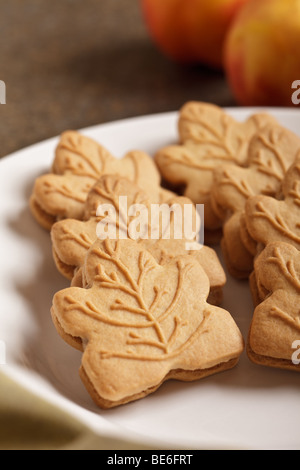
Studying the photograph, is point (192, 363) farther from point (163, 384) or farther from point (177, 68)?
point (177, 68)

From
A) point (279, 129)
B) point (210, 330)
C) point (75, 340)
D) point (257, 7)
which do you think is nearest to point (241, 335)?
point (210, 330)

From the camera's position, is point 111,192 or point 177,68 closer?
point 111,192

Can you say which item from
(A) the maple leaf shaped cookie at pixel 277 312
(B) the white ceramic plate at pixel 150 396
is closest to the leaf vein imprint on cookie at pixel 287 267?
(A) the maple leaf shaped cookie at pixel 277 312

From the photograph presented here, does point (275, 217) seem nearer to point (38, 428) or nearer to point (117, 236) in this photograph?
point (117, 236)

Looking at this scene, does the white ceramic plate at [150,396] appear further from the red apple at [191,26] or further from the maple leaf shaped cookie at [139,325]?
the red apple at [191,26]

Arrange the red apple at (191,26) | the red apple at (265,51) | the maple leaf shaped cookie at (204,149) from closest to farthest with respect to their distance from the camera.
A: the maple leaf shaped cookie at (204,149), the red apple at (265,51), the red apple at (191,26)
